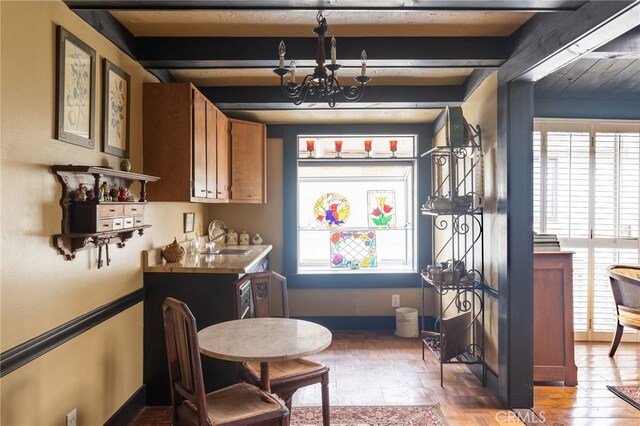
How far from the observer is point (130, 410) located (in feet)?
8.36

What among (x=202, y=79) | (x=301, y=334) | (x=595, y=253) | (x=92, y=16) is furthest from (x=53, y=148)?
(x=595, y=253)

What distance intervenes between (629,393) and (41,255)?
379cm

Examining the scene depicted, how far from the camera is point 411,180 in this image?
458 centimetres

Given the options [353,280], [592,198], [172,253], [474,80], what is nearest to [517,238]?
[474,80]

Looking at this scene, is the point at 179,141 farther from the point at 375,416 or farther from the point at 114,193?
the point at 375,416

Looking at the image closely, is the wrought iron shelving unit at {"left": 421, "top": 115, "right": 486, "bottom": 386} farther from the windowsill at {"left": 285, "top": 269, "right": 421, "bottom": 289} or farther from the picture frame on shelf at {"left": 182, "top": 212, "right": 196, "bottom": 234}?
the picture frame on shelf at {"left": 182, "top": 212, "right": 196, "bottom": 234}

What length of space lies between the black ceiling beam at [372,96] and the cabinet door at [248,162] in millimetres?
506

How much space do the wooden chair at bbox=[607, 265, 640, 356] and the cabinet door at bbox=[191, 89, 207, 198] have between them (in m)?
3.53

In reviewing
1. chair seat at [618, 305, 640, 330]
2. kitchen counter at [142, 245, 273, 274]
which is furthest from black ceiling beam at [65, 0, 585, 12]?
chair seat at [618, 305, 640, 330]

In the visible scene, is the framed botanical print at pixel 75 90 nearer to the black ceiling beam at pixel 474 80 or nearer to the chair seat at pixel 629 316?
the black ceiling beam at pixel 474 80

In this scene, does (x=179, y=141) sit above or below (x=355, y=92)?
below

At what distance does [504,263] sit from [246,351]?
6.04ft

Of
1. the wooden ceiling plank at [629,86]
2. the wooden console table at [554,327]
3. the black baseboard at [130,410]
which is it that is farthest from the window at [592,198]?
the black baseboard at [130,410]

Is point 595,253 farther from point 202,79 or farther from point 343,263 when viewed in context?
point 202,79
